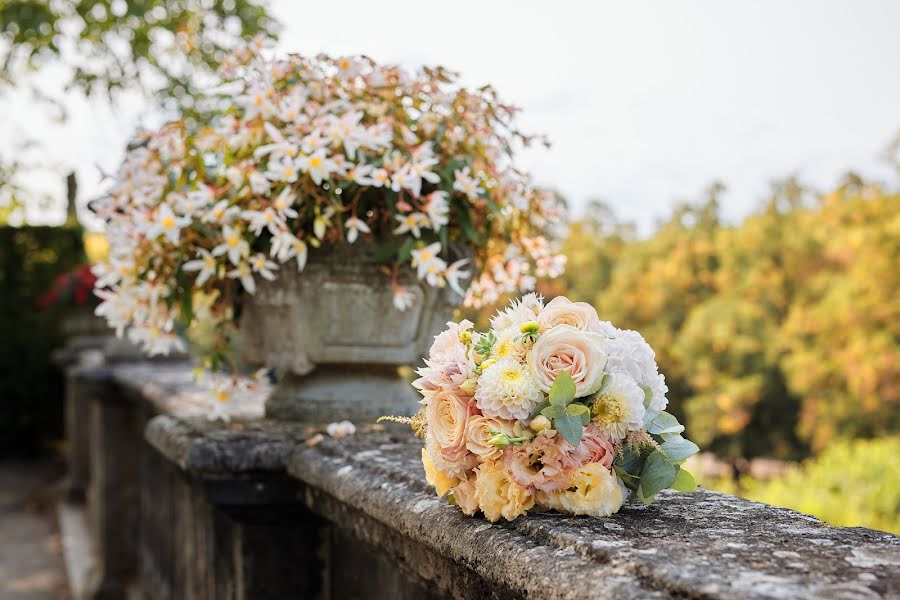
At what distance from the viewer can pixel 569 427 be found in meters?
1.25

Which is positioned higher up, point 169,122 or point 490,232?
point 169,122

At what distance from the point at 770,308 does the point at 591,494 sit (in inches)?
856

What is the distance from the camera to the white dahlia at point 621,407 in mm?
1284

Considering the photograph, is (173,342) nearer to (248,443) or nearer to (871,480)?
(248,443)

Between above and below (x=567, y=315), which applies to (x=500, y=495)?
below

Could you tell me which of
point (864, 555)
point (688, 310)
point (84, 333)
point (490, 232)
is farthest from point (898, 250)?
point (864, 555)

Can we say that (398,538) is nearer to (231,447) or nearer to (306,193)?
(231,447)

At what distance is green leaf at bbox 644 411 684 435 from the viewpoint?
1.35m

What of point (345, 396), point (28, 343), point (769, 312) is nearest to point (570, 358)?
point (345, 396)

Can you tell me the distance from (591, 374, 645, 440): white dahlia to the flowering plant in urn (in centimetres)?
97

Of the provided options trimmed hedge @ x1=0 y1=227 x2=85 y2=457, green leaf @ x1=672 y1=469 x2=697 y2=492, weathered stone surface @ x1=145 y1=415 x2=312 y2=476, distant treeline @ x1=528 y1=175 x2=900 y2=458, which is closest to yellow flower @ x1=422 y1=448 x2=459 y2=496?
green leaf @ x1=672 y1=469 x2=697 y2=492

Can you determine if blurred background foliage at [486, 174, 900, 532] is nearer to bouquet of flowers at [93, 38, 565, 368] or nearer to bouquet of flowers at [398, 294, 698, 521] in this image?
bouquet of flowers at [93, 38, 565, 368]

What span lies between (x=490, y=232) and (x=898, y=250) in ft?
52.0

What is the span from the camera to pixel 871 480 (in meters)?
9.01
